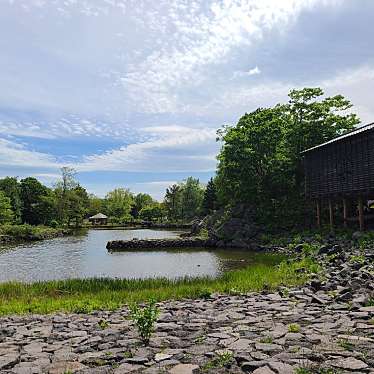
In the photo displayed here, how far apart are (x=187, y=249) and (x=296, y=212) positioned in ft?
30.5

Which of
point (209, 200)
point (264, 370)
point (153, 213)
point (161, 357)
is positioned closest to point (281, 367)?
point (264, 370)

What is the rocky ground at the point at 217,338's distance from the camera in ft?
16.3

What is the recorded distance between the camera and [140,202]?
108m

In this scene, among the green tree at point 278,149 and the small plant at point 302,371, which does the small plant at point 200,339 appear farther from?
the green tree at point 278,149

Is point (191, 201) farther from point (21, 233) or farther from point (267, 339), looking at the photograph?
point (267, 339)

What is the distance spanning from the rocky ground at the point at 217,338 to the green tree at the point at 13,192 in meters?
54.4

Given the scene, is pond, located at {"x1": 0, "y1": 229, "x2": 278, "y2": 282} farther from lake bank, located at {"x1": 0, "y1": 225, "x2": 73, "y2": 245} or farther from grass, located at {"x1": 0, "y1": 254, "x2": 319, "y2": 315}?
lake bank, located at {"x1": 0, "y1": 225, "x2": 73, "y2": 245}

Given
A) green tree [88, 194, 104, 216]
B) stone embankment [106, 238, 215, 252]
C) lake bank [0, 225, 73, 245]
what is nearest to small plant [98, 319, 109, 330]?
stone embankment [106, 238, 215, 252]

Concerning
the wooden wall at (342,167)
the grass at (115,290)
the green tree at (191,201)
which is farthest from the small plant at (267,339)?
the green tree at (191,201)

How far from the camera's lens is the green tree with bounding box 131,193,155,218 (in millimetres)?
103375

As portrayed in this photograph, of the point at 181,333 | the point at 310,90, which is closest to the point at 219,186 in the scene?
the point at 310,90

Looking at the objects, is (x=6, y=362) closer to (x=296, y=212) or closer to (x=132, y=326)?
(x=132, y=326)

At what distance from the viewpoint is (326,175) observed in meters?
28.0

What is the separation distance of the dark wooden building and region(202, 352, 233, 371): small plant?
21029mm
